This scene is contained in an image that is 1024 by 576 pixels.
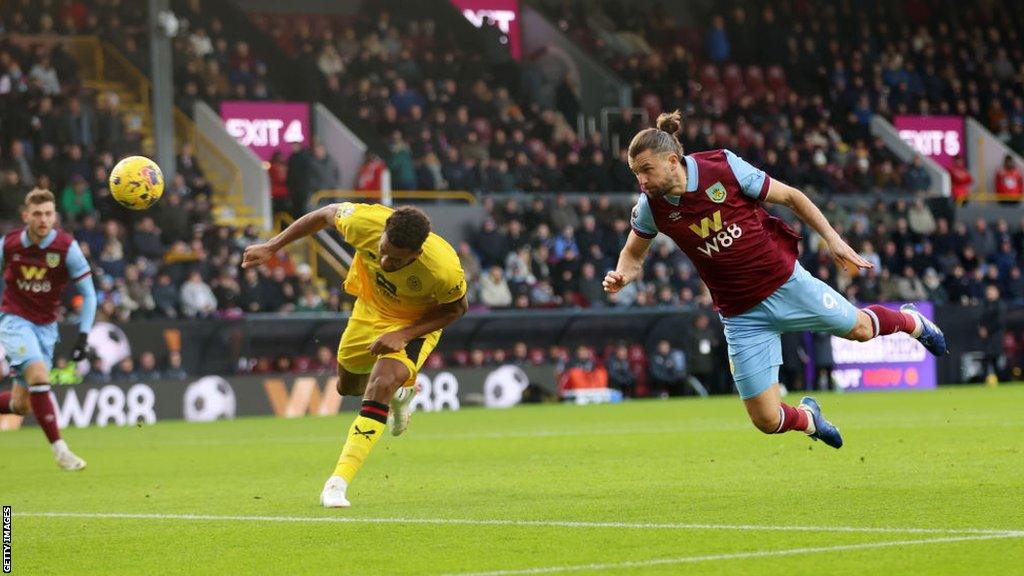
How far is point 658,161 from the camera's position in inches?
368

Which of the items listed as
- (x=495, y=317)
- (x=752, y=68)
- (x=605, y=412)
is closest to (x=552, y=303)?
(x=495, y=317)

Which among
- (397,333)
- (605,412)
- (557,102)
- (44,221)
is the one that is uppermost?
(557,102)

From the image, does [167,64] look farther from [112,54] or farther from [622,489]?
[622,489]

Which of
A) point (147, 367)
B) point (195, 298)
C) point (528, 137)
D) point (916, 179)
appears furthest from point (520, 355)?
point (916, 179)

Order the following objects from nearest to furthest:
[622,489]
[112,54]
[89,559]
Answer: [89,559] → [622,489] → [112,54]

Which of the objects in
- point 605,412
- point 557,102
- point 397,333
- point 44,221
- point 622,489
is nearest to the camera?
point 397,333

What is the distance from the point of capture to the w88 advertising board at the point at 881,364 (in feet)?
99.3

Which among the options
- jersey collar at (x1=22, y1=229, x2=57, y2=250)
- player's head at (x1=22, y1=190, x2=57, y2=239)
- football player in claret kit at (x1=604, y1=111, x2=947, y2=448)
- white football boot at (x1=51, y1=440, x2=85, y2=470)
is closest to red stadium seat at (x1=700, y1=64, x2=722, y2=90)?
jersey collar at (x1=22, y1=229, x2=57, y2=250)

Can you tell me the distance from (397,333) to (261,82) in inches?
947

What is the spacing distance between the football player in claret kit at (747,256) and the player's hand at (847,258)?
14 mm

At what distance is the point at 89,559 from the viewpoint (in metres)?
7.89

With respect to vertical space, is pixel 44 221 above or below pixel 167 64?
below

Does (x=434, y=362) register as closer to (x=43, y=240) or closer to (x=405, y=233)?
(x=43, y=240)

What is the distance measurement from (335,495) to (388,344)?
0.92 meters
